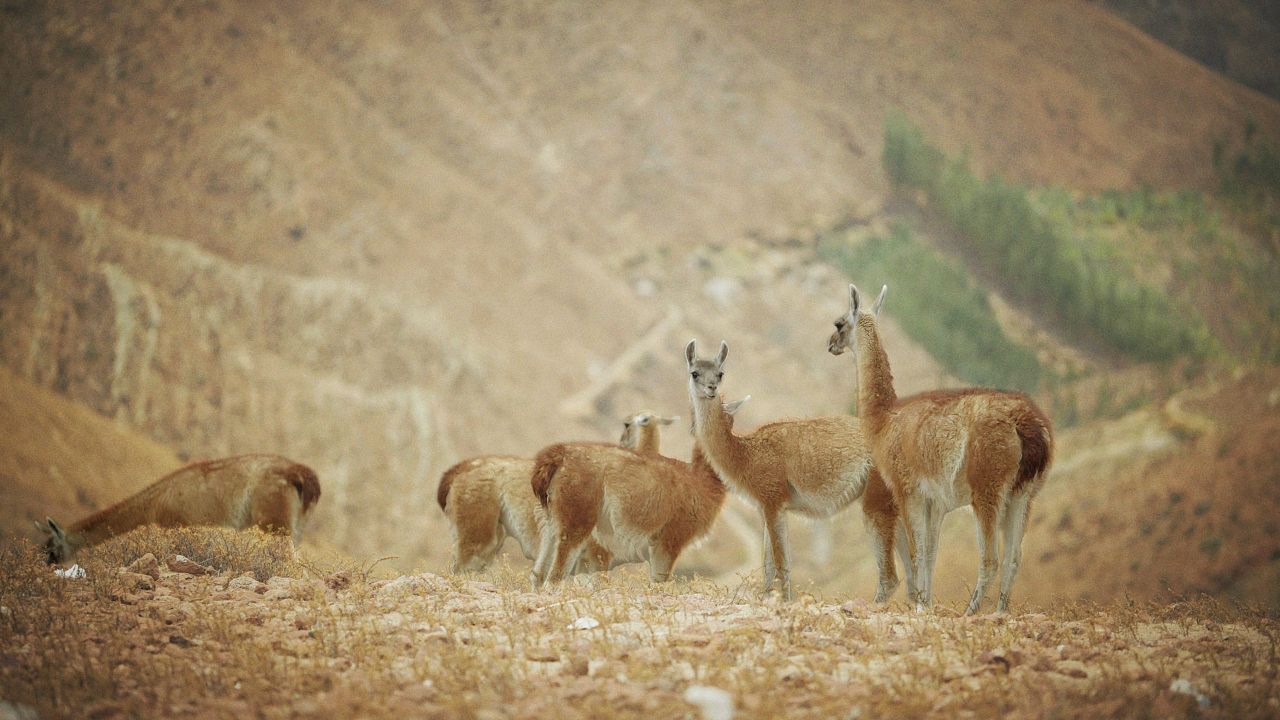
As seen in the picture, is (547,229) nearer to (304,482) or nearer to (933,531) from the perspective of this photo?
(304,482)

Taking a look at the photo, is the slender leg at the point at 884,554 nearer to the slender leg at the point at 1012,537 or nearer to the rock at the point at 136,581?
the slender leg at the point at 1012,537

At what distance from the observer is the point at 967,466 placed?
A: 10852 millimetres

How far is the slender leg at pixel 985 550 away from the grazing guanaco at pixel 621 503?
131 inches

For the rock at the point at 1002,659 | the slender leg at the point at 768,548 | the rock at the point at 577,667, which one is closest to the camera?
the rock at the point at 577,667

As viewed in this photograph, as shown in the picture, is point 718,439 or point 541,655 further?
point 718,439

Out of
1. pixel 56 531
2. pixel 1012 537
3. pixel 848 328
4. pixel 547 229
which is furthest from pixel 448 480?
pixel 547 229

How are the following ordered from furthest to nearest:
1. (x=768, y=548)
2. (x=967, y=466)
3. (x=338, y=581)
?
(x=768, y=548) → (x=338, y=581) → (x=967, y=466)

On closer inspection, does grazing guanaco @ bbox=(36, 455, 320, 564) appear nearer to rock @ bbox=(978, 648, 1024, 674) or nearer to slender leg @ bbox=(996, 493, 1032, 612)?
slender leg @ bbox=(996, 493, 1032, 612)

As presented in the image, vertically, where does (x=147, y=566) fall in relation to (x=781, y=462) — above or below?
below

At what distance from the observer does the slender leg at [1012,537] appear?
34.9 feet

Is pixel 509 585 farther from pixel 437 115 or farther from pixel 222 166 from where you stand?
pixel 437 115

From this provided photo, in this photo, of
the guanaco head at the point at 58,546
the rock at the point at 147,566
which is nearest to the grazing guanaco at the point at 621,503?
the rock at the point at 147,566

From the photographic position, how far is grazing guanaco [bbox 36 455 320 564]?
1475cm

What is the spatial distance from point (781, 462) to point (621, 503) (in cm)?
180
